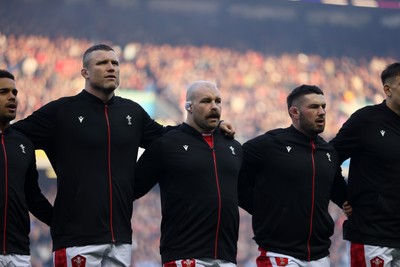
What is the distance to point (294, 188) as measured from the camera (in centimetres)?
512

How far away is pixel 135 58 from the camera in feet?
65.6

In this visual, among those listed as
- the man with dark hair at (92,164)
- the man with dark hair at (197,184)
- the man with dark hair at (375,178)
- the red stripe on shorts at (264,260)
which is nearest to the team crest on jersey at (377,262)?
the man with dark hair at (375,178)

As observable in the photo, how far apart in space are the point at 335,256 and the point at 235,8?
27.5 ft

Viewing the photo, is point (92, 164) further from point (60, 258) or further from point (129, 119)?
point (60, 258)

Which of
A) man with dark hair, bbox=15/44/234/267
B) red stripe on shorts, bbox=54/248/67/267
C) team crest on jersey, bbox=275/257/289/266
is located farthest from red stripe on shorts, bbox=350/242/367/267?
red stripe on shorts, bbox=54/248/67/267

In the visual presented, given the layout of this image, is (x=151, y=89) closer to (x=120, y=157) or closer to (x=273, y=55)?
(x=273, y=55)

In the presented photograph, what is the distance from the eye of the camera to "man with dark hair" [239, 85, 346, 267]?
509cm

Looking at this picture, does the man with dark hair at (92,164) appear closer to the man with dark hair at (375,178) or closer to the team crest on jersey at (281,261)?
the team crest on jersey at (281,261)

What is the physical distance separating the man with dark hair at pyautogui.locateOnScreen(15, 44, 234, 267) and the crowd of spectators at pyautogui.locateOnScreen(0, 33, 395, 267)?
12.0 metres

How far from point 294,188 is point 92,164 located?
1.40 metres

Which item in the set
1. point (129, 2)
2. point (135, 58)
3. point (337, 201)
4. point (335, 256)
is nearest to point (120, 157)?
point (337, 201)

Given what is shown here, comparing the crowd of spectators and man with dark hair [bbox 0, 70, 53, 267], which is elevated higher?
the crowd of spectators

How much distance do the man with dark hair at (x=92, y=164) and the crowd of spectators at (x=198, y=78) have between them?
11952mm

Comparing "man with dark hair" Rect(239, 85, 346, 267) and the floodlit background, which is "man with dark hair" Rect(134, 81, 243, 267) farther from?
the floodlit background
